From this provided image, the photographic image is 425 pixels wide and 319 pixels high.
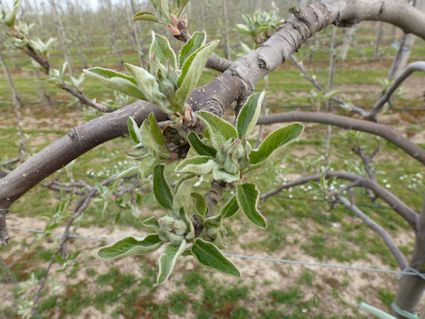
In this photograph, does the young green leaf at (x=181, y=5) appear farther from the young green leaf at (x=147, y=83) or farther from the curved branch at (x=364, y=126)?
the curved branch at (x=364, y=126)

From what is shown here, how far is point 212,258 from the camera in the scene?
1.76 ft

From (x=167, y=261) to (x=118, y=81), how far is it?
0.29 m

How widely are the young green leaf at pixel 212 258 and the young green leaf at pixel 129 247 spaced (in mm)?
79

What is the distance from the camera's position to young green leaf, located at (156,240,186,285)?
19.7 inches

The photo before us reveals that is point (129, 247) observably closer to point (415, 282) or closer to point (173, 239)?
point (173, 239)

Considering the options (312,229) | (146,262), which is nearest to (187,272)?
(146,262)

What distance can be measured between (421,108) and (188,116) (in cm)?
1154

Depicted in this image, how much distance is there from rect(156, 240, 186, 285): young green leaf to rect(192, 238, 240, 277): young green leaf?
0.03 metres

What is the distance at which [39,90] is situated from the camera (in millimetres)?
12773

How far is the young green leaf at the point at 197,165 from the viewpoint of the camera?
1.49 feet

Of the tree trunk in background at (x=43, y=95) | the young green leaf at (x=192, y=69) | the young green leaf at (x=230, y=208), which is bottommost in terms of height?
the tree trunk in background at (x=43, y=95)

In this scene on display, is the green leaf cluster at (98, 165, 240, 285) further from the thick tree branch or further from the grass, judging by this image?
the grass

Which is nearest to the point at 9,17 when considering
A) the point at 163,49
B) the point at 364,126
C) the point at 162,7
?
the point at 162,7

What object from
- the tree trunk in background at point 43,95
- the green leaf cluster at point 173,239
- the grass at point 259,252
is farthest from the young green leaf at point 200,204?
the tree trunk in background at point 43,95
